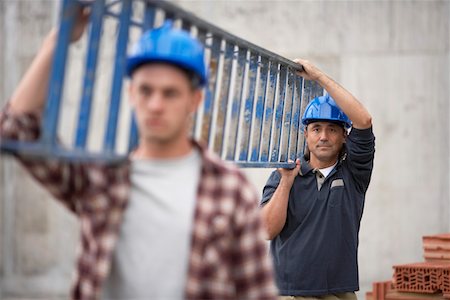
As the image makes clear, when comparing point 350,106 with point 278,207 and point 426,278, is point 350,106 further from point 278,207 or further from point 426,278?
point 426,278

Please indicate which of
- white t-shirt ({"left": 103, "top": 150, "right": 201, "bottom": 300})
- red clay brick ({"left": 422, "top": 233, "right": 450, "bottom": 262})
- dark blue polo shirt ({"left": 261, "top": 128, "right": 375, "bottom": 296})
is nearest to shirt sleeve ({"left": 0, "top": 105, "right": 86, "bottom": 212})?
white t-shirt ({"left": 103, "top": 150, "right": 201, "bottom": 300})

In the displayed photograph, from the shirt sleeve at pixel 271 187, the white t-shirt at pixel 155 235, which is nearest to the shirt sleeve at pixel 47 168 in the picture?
the white t-shirt at pixel 155 235

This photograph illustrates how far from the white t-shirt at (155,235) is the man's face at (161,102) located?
0.28 feet

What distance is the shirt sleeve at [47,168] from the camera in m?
2.75

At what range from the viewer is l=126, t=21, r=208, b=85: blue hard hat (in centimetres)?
271

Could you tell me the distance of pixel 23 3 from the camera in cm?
1213

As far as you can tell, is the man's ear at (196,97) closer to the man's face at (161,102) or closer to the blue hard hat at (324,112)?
the man's face at (161,102)

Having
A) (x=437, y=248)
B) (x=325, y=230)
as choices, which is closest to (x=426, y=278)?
(x=437, y=248)

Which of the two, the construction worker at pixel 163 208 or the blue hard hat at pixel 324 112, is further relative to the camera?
the blue hard hat at pixel 324 112

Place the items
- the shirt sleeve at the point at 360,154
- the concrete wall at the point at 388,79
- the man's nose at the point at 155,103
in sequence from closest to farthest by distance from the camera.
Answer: the man's nose at the point at 155,103 < the shirt sleeve at the point at 360,154 < the concrete wall at the point at 388,79

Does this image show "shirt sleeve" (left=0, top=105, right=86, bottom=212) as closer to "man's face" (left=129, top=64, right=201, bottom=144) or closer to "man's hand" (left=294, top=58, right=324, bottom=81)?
"man's face" (left=129, top=64, right=201, bottom=144)

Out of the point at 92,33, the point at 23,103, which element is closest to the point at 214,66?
the point at 92,33

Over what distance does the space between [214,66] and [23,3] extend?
8495mm

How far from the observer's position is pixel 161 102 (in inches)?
105
